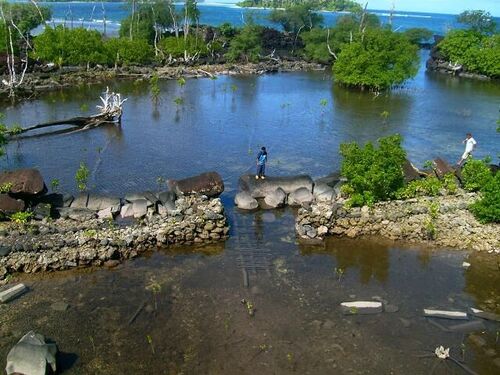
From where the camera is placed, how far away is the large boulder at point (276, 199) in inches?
797

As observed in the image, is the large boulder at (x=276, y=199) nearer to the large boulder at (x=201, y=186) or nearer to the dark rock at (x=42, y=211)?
the large boulder at (x=201, y=186)

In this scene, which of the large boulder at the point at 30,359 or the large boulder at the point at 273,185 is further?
the large boulder at the point at 273,185

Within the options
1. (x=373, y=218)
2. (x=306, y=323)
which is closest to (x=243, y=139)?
(x=373, y=218)

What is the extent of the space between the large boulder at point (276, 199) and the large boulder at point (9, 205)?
30.0 feet

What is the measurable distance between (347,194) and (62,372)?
12493 mm

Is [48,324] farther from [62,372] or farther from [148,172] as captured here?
[148,172]

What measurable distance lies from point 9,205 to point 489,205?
17.1m

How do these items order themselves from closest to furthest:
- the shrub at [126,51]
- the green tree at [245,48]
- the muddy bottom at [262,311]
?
1. the muddy bottom at [262,311]
2. the shrub at [126,51]
3. the green tree at [245,48]

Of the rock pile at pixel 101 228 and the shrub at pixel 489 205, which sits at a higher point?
the shrub at pixel 489 205

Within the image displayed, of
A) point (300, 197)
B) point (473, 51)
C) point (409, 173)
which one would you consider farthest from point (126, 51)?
point (473, 51)

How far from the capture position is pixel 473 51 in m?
56.1

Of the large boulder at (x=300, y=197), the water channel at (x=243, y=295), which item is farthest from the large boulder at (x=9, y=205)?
the large boulder at (x=300, y=197)

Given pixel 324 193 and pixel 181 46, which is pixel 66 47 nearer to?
pixel 181 46

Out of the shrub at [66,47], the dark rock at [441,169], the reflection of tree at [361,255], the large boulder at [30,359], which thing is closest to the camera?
the large boulder at [30,359]
